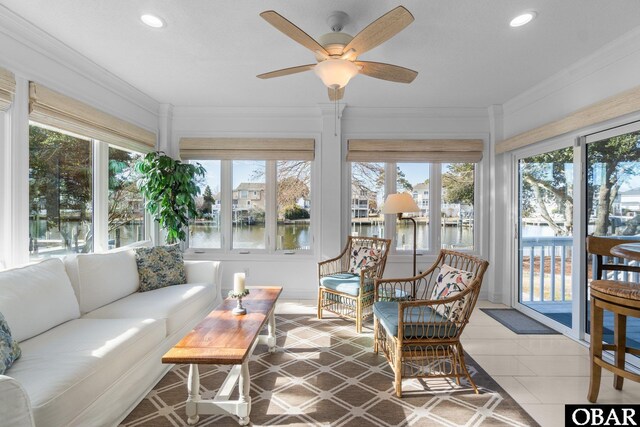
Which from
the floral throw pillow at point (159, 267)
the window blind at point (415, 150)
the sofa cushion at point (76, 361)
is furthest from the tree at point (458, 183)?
the sofa cushion at point (76, 361)

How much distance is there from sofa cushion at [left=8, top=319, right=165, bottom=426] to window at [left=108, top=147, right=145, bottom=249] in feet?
5.61

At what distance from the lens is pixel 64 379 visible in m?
1.60

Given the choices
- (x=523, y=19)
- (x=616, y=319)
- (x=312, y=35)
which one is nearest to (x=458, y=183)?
(x=523, y=19)

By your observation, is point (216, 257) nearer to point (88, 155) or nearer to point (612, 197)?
point (88, 155)

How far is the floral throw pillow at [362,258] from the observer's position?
3.93 m

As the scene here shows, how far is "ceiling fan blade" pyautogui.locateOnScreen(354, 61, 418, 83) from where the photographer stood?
2.35 meters

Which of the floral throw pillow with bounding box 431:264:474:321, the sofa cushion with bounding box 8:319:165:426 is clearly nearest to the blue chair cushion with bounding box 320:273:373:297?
the floral throw pillow with bounding box 431:264:474:321

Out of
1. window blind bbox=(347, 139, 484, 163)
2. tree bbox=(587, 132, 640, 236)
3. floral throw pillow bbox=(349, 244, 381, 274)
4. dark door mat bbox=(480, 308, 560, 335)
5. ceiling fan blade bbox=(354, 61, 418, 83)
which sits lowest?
dark door mat bbox=(480, 308, 560, 335)

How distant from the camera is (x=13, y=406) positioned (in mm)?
1185

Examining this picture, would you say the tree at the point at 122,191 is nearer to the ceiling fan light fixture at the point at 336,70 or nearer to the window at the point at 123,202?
the window at the point at 123,202

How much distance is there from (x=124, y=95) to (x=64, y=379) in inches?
128

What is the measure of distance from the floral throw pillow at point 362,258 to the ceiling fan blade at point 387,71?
204 centimetres

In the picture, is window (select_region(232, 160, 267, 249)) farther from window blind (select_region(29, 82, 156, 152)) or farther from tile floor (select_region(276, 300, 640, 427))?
tile floor (select_region(276, 300, 640, 427))

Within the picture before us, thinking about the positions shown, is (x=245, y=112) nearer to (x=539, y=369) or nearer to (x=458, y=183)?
(x=458, y=183)
